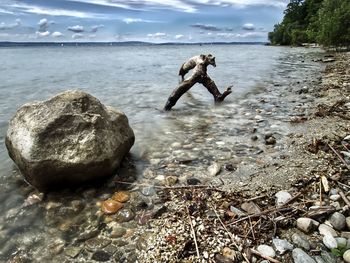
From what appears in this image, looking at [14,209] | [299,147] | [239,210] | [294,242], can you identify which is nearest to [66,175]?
[14,209]

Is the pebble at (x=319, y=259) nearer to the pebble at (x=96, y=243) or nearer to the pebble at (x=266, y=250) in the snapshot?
the pebble at (x=266, y=250)

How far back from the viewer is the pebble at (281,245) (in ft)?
10.8

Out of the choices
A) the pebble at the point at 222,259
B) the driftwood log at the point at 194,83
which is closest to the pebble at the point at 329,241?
the pebble at the point at 222,259

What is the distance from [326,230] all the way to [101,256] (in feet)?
8.19

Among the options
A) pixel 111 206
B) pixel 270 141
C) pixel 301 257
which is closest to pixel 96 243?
pixel 111 206

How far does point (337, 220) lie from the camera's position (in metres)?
3.61

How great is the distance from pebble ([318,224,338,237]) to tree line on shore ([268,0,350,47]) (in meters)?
49.6

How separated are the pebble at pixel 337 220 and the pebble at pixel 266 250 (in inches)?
34.1

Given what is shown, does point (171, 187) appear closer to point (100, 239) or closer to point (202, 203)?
point (202, 203)

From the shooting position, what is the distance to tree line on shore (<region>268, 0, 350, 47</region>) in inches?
1810

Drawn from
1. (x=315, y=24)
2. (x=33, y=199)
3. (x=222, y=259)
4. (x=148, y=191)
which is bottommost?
(x=33, y=199)

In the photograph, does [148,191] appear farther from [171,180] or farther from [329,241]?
[329,241]

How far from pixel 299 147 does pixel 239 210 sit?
2.75 m

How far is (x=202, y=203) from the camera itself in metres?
4.29
